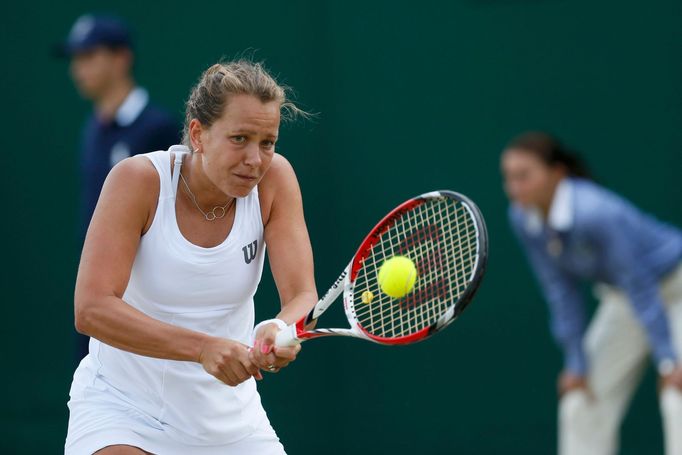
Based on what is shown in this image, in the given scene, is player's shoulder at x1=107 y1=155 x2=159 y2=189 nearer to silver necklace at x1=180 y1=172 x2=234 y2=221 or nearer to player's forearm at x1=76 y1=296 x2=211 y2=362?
silver necklace at x1=180 y1=172 x2=234 y2=221

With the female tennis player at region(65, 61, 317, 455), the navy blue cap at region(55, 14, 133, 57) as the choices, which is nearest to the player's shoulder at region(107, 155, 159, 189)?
the female tennis player at region(65, 61, 317, 455)

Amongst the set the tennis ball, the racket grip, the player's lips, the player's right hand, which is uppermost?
the player's lips

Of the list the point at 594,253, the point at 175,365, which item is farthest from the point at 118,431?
the point at 594,253

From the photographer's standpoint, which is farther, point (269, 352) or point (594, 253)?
point (594, 253)

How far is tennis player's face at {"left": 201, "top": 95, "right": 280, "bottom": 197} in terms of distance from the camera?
112 inches

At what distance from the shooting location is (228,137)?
287 cm

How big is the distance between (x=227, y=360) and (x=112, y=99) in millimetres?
2518

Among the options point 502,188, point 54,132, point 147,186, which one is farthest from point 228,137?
point 54,132

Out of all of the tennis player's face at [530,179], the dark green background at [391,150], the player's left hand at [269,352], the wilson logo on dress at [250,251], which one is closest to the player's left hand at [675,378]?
the dark green background at [391,150]

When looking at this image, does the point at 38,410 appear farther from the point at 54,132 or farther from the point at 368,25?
the point at 368,25

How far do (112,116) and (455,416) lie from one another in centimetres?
200

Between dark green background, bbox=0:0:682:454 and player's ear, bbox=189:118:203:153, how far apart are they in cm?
252

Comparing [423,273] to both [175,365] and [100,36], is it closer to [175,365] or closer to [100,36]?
[175,365]

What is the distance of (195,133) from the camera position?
2.99 metres
